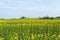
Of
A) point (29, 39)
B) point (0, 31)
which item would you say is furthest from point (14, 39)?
point (0, 31)

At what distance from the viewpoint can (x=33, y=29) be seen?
52.6 ft

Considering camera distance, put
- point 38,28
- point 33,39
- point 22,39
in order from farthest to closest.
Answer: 1. point 38,28
2. point 22,39
3. point 33,39

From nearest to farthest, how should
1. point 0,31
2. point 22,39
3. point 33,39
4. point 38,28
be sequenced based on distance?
point 33,39, point 22,39, point 0,31, point 38,28

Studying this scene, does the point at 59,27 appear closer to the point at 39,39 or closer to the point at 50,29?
the point at 50,29

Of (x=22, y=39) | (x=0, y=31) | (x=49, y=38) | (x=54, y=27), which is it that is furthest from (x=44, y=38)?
(x=54, y=27)

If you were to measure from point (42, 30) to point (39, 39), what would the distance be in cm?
706

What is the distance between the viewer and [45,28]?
16812 mm

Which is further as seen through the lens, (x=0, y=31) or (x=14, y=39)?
(x=0, y=31)

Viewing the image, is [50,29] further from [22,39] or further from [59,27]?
[22,39]

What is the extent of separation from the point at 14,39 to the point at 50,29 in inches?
287

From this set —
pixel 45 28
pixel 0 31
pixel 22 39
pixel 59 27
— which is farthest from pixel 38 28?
pixel 22 39

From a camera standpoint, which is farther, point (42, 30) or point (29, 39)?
point (42, 30)

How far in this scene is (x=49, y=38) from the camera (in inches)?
367

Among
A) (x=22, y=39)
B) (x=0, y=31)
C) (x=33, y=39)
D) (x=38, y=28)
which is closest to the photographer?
(x=33, y=39)
